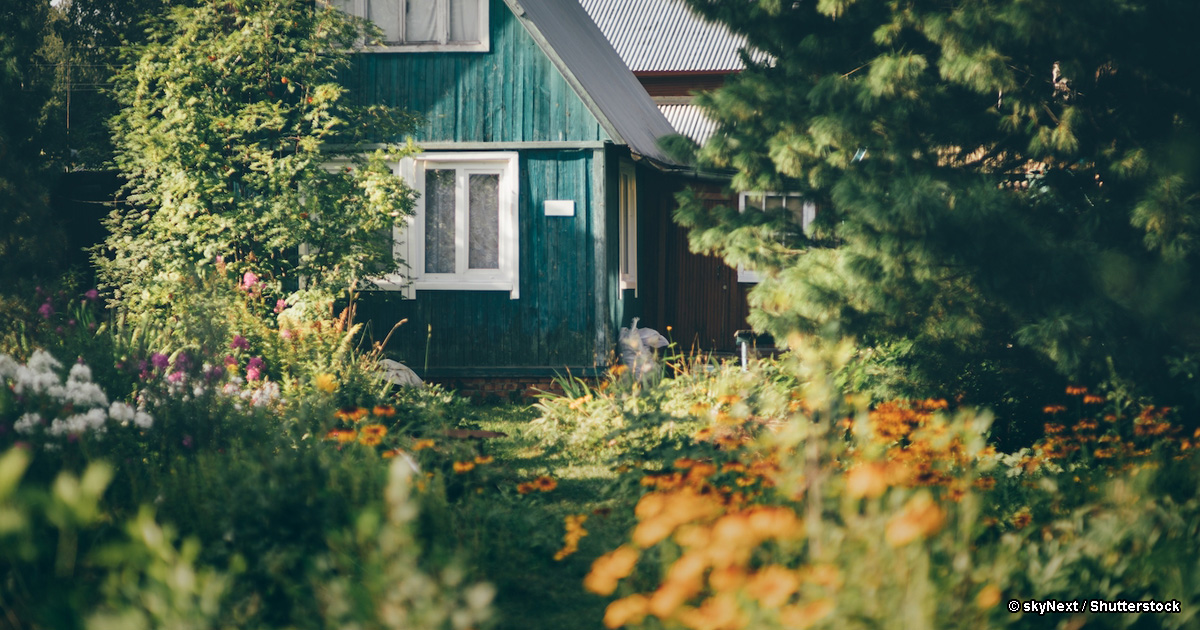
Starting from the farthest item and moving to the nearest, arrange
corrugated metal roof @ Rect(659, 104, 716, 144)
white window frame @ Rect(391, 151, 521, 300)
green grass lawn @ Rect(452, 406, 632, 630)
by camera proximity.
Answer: corrugated metal roof @ Rect(659, 104, 716, 144) → white window frame @ Rect(391, 151, 521, 300) → green grass lawn @ Rect(452, 406, 632, 630)

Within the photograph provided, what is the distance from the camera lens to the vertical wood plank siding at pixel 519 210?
11.3m

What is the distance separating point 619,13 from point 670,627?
74.2 feet

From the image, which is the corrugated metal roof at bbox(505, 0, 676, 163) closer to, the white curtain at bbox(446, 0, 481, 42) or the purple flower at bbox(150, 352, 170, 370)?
the white curtain at bbox(446, 0, 481, 42)

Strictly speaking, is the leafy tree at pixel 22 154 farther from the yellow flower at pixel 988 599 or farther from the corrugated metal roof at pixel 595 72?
the yellow flower at pixel 988 599

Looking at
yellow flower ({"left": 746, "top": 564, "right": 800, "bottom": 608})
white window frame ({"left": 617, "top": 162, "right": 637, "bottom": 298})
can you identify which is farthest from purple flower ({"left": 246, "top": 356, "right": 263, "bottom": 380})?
yellow flower ({"left": 746, "top": 564, "right": 800, "bottom": 608})

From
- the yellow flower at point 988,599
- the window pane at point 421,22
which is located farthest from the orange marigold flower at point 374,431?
the window pane at point 421,22

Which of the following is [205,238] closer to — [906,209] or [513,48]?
[513,48]

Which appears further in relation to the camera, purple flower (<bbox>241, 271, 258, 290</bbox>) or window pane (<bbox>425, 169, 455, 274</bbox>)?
window pane (<bbox>425, 169, 455, 274</bbox>)

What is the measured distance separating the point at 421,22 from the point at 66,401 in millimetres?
7514

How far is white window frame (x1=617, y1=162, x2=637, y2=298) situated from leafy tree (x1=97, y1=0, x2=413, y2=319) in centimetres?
336

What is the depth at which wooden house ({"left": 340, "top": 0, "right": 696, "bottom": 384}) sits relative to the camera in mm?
11305

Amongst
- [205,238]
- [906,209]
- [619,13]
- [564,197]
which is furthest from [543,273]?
[619,13]

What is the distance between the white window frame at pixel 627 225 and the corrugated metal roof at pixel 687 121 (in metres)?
6.35

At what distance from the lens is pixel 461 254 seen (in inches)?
452
